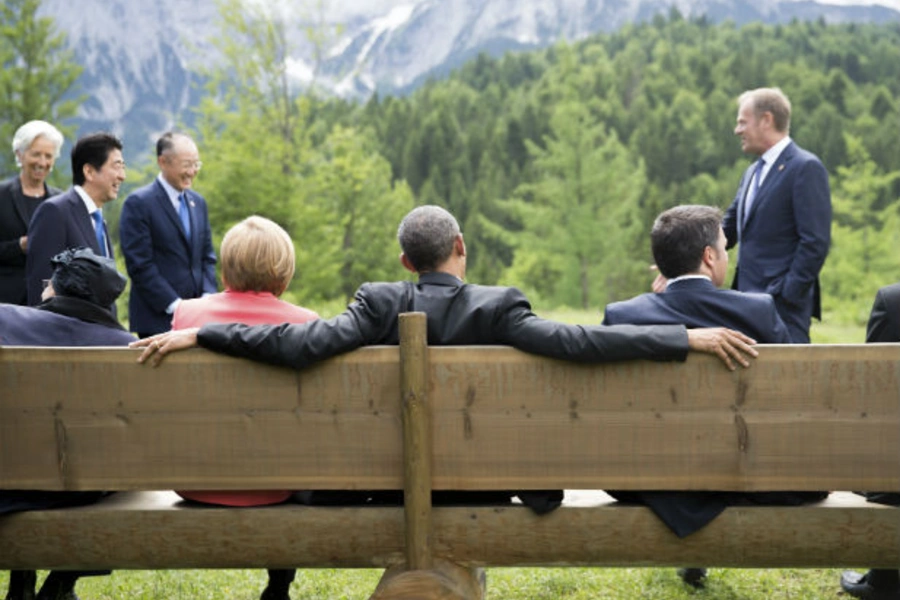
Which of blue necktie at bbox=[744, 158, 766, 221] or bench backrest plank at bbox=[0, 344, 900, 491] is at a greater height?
blue necktie at bbox=[744, 158, 766, 221]

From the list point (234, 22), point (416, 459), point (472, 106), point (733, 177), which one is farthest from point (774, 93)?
point (472, 106)

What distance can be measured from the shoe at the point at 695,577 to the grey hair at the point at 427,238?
2242 mm

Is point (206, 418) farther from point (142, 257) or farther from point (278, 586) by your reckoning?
point (142, 257)

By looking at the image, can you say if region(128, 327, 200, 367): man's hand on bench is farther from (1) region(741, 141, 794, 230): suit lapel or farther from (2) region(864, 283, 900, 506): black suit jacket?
(1) region(741, 141, 794, 230): suit lapel

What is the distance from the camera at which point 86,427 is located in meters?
3.25

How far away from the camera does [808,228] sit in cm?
557

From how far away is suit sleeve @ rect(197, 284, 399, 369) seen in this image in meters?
3.09

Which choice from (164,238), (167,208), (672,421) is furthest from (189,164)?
(672,421)

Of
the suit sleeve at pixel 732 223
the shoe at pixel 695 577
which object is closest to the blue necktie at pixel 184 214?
the suit sleeve at pixel 732 223

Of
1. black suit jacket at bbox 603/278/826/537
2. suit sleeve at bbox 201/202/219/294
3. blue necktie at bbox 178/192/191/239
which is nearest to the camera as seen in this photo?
black suit jacket at bbox 603/278/826/537

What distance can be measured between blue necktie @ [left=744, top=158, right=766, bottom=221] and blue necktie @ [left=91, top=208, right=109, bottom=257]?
3525mm

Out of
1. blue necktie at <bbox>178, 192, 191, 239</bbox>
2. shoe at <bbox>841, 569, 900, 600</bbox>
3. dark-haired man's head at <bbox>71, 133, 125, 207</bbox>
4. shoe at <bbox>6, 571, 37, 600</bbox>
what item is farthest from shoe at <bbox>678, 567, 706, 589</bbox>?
blue necktie at <bbox>178, 192, 191, 239</bbox>

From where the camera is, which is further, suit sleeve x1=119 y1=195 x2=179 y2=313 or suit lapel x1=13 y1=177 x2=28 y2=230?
suit sleeve x1=119 y1=195 x2=179 y2=313

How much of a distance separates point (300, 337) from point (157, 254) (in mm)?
3720
